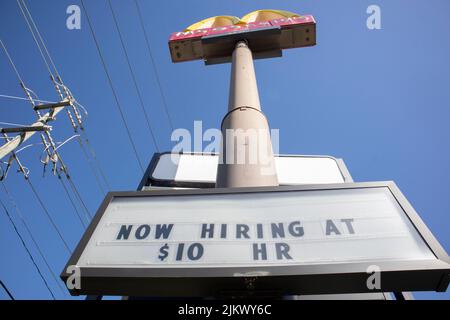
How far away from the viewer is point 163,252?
1741 millimetres

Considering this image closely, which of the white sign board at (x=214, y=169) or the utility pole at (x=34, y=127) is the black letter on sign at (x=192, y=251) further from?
the utility pole at (x=34, y=127)

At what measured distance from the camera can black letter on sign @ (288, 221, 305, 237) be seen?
1.79m

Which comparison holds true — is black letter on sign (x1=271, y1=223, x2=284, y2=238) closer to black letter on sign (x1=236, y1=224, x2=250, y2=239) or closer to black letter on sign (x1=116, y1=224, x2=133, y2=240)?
black letter on sign (x1=236, y1=224, x2=250, y2=239)

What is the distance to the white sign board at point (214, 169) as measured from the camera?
441 centimetres

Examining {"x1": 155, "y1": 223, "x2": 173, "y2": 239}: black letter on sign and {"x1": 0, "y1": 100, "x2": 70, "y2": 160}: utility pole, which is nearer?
{"x1": 155, "y1": 223, "x2": 173, "y2": 239}: black letter on sign

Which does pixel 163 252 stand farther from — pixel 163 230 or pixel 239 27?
pixel 239 27

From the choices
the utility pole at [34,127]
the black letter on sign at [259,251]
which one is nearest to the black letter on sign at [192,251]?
the black letter on sign at [259,251]

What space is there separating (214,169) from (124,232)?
2836mm

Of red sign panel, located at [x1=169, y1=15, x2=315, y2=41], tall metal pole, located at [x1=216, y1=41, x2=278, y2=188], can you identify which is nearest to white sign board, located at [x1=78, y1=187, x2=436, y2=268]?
tall metal pole, located at [x1=216, y1=41, x2=278, y2=188]

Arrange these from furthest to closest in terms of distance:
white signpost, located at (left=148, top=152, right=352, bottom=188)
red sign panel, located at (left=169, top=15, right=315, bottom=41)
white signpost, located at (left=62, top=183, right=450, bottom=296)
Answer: red sign panel, located at (left=169, top=15, right=315, bottom=41)
white signpost, located at (left=148, top=152, right=352, bottom=188)
white signpost, located at (left=62, top=183, right=450, bottom=296)

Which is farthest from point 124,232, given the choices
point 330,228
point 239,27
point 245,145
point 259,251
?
point 239,27

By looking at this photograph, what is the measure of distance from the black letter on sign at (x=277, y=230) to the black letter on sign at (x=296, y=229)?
1.9 inches

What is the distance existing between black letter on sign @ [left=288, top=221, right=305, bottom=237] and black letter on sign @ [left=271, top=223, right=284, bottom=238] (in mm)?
48
